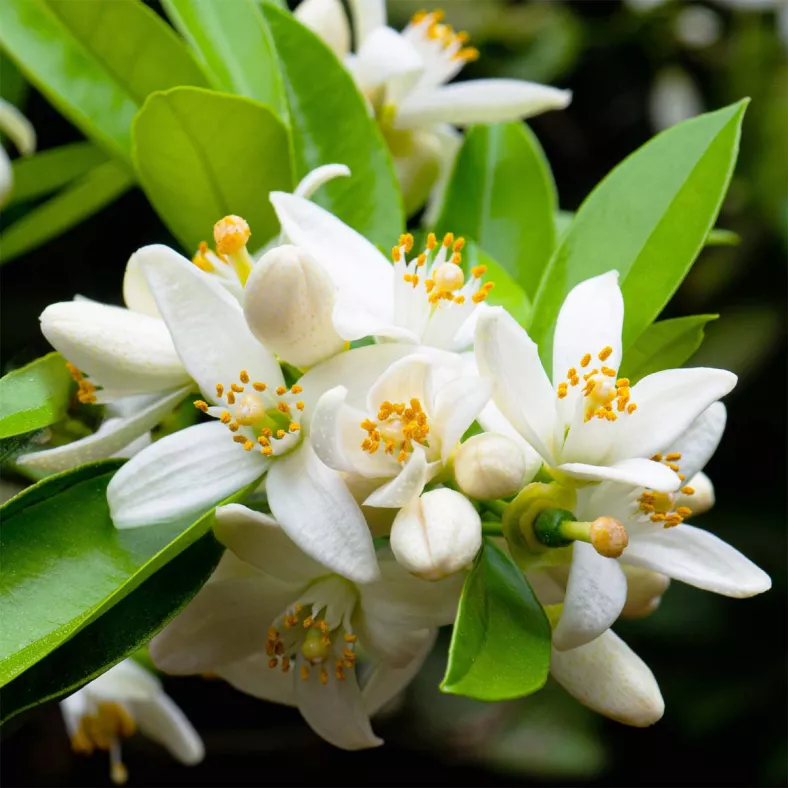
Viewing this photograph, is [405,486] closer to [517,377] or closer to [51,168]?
[517,377]

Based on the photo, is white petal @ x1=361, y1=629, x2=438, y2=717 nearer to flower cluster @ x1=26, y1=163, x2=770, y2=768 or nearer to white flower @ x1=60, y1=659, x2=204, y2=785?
flower cluster @ x1=26, y1=163, x2=770, y2=768

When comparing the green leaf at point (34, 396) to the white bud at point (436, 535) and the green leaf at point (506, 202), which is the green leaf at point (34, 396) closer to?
the white bud at point (436, 535)

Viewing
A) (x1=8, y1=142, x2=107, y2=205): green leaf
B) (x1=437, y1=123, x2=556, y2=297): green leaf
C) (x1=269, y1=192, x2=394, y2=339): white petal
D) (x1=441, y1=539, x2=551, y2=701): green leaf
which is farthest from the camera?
(x1=8, y1=142, x2=107, y2=205): green leaf

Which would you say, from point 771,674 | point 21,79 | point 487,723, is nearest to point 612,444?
point 21,79

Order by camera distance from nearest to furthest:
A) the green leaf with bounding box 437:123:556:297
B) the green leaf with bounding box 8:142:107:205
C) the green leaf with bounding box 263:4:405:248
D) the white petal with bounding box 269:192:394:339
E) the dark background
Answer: the white petal with bounding box 269:192:394:339, the green leaf with bounding box 263:4:405:248, the green leaf with bounding box 437:123:556:297, the green leaf with bounding box 8:142:107:205, the dark background

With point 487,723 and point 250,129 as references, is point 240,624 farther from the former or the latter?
point 487,723

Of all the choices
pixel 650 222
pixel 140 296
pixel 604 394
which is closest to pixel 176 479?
pixel 140 296

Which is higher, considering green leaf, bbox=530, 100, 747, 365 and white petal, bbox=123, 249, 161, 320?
white petal, bbox=123, 249, 161, 320

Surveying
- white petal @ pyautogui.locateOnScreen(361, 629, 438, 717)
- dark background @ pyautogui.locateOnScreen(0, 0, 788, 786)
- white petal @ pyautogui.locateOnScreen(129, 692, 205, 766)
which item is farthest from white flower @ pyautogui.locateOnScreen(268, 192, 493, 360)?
dark background @ pyautogui.locateOnScreen(0, 0, 788, 786)
